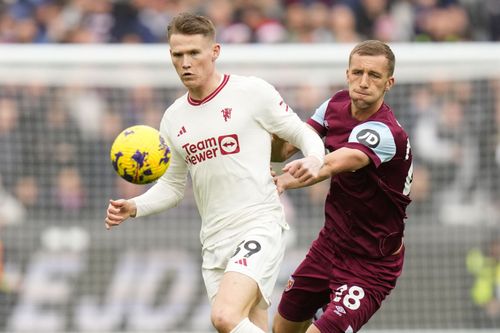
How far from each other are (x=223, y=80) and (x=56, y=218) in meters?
4.88

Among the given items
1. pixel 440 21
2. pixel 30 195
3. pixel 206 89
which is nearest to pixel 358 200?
pixel 206 89

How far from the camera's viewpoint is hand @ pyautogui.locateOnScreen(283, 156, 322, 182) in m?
6.41

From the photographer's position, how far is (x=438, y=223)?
37.6 ft

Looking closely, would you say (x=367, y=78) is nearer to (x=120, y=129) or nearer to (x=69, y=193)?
(x=120, y=129)

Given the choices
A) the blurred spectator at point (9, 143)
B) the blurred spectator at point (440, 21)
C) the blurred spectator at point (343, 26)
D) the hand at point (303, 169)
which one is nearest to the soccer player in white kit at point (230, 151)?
the hand at point (303, 169)

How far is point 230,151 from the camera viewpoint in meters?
7.02

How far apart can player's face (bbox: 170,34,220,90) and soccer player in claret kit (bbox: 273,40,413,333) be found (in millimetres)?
812

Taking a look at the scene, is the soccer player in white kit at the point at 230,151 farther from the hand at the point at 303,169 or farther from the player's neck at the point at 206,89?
the hand at the point at 303,169

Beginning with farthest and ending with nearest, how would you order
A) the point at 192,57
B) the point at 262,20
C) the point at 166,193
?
1. the point at 262,20
2. the point at 166,193
3. the point at 192,57

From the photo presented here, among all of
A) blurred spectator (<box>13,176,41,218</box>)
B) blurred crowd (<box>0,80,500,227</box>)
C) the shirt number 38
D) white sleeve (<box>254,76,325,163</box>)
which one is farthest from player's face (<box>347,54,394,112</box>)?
blurred spectator (<box>13,176,41,218</box>)

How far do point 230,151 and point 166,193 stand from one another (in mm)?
715

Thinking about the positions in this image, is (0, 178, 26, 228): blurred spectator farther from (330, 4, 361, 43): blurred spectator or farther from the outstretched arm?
the outstretched arm

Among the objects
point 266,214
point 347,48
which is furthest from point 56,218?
point 266,214

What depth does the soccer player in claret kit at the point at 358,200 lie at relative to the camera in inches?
278
